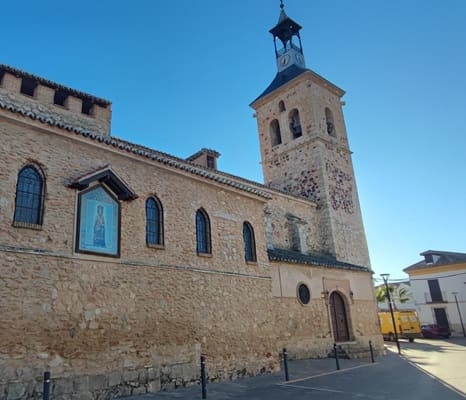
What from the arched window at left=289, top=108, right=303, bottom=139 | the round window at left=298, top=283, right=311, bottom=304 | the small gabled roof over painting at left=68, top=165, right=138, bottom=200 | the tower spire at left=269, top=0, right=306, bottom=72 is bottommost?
the round window at left=298, top=283, right=311, bottom=304

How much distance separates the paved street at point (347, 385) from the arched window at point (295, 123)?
52.3ft

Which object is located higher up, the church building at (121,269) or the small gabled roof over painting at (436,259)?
the small gabled roof over painting at (436,259)

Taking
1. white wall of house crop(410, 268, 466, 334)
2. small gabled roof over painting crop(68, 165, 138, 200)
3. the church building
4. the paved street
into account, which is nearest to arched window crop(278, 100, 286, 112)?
the church building

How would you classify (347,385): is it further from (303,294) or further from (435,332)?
(435,332)

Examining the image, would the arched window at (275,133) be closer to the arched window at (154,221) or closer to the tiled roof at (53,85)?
the tiled roof at (53,85)

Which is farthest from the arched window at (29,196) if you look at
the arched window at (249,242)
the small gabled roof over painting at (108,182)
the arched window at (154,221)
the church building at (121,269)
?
the arched window at (249,242)

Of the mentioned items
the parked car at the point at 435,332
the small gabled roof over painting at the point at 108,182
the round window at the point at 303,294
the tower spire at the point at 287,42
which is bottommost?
the parked car at the point at 435,332

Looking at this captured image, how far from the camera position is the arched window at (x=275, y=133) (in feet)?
87.0

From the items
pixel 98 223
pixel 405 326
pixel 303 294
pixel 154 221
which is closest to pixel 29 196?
pixel 98 223

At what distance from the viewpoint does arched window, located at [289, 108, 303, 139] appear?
Answer: 25.4 meters

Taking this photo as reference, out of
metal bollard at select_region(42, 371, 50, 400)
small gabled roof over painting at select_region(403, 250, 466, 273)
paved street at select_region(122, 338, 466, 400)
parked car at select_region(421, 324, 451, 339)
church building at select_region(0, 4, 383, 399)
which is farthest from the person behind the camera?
small gabled roof over painting at select_region(403, 250, 466, 273)

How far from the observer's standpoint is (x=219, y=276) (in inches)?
440

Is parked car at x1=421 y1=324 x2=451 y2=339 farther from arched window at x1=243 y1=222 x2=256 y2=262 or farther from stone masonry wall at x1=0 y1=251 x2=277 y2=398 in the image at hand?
arched window at x1=243 y1=222 x2=256 y2=262

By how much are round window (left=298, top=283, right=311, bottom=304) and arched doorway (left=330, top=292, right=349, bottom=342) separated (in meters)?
1.82
